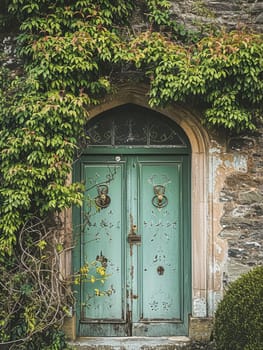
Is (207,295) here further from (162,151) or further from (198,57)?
(198,57)

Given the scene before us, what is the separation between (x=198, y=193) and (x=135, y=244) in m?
0.89

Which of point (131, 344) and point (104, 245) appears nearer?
point (131, 344)

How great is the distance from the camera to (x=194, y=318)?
20.4 ft

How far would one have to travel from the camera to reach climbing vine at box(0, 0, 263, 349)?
5.79m

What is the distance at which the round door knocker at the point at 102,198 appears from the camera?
6.50 metres

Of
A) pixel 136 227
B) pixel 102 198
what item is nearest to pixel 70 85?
pixel 102 198

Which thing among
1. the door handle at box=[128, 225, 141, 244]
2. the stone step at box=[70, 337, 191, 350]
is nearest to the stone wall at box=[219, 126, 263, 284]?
the stone step at box=[70, 337, 191, 350]

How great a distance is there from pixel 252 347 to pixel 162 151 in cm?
239

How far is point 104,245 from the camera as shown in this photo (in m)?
6.48

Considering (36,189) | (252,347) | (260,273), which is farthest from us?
(36,189)

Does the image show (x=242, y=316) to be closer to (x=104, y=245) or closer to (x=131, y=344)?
(x=131, y=344)

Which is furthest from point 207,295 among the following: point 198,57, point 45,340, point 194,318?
point 198,57

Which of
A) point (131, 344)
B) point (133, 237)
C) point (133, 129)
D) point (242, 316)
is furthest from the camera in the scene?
point (133, 129)

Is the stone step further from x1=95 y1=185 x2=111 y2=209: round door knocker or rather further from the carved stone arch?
x1=95 y1=185 x2=111 y2=209: round door knocker
